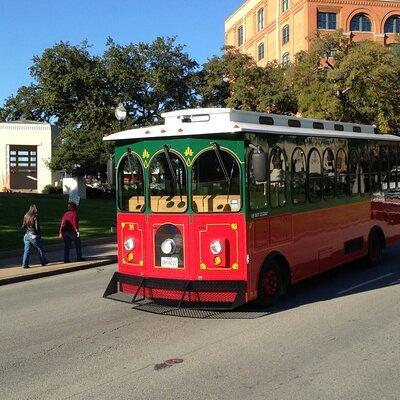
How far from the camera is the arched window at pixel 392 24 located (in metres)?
67.0

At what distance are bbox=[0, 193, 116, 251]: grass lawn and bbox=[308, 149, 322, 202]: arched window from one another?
956 cm

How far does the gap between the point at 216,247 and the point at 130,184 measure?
73.2 inches

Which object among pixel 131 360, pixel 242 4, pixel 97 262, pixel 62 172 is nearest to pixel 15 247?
pixel 97 262

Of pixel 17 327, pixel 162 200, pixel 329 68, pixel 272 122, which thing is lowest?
pixel 17 327

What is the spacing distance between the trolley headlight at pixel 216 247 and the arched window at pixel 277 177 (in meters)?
1.16

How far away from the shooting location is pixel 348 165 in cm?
1092

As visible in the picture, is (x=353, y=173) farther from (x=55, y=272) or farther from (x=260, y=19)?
(x=260, y=19)

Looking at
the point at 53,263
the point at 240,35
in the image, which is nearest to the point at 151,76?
the point at 53,263

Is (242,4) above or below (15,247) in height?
above

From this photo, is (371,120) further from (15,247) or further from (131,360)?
(131,360)

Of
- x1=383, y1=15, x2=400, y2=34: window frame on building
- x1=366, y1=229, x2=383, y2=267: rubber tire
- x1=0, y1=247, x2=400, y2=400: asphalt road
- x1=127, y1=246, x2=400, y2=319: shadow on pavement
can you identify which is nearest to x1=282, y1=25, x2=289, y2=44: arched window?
x1=383, y1=15, x2=400, y2=34: window frame on building

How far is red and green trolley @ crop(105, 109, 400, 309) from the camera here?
7730 mm

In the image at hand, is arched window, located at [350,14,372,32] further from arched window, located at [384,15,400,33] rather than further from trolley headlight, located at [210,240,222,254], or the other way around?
trolley headlight, located at [210,240,222,254]

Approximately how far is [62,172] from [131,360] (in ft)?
132
